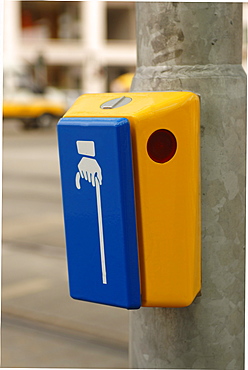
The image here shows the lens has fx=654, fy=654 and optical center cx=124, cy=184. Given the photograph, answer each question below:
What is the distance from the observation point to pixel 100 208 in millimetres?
1749

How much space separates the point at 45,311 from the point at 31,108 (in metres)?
18.6

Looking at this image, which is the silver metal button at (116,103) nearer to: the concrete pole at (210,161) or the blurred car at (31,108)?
the concrete pole at (210,161)

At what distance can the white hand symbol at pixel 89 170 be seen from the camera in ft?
5.64


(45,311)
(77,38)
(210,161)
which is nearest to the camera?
(210,161)

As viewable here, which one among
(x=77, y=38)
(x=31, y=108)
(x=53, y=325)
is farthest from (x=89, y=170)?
(x=77, y=38)

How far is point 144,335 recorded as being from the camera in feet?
6.68

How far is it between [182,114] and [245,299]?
65cm

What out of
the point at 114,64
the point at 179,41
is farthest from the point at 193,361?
the point at 114,64

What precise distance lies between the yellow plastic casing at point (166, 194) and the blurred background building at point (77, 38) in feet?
115

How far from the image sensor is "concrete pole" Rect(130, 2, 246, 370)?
182 centimetres

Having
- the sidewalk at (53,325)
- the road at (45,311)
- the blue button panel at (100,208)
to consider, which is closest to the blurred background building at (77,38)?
the road at (45,311)

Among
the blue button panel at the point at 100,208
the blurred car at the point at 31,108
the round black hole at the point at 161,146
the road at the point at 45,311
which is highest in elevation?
the round black hole at the point at 161,146

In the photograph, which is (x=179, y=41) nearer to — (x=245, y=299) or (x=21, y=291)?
(x=245, y=299)

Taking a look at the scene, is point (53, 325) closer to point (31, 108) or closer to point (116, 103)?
point (116, 103)
